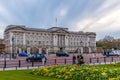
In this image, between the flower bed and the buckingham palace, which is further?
the buckingham palace

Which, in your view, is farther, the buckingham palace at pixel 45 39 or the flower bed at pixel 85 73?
the buckingham palace at pixel 45 39

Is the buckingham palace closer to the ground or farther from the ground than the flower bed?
farther from the ground

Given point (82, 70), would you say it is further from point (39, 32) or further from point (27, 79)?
point (39, 32)

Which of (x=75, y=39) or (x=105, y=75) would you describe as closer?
(x=105, y=75)

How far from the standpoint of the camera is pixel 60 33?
15475 centimetres

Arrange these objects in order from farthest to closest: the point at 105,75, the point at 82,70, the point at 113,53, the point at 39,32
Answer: the point at 39,32 < the point at 113,53 < the point at 82,70 < the point at 105,75

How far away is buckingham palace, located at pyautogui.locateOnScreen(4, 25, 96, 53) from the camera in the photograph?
5408 inches

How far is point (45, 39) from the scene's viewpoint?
151m

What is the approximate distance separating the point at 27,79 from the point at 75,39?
14632 centimetres

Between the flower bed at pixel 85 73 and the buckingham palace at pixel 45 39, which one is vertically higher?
the buckingham palace at pixel 45 39

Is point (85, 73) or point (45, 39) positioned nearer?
point (85, 73)

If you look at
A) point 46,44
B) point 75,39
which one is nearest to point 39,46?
point 46,44

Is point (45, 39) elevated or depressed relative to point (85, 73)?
elevated

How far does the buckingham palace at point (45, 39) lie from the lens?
137375 mm
